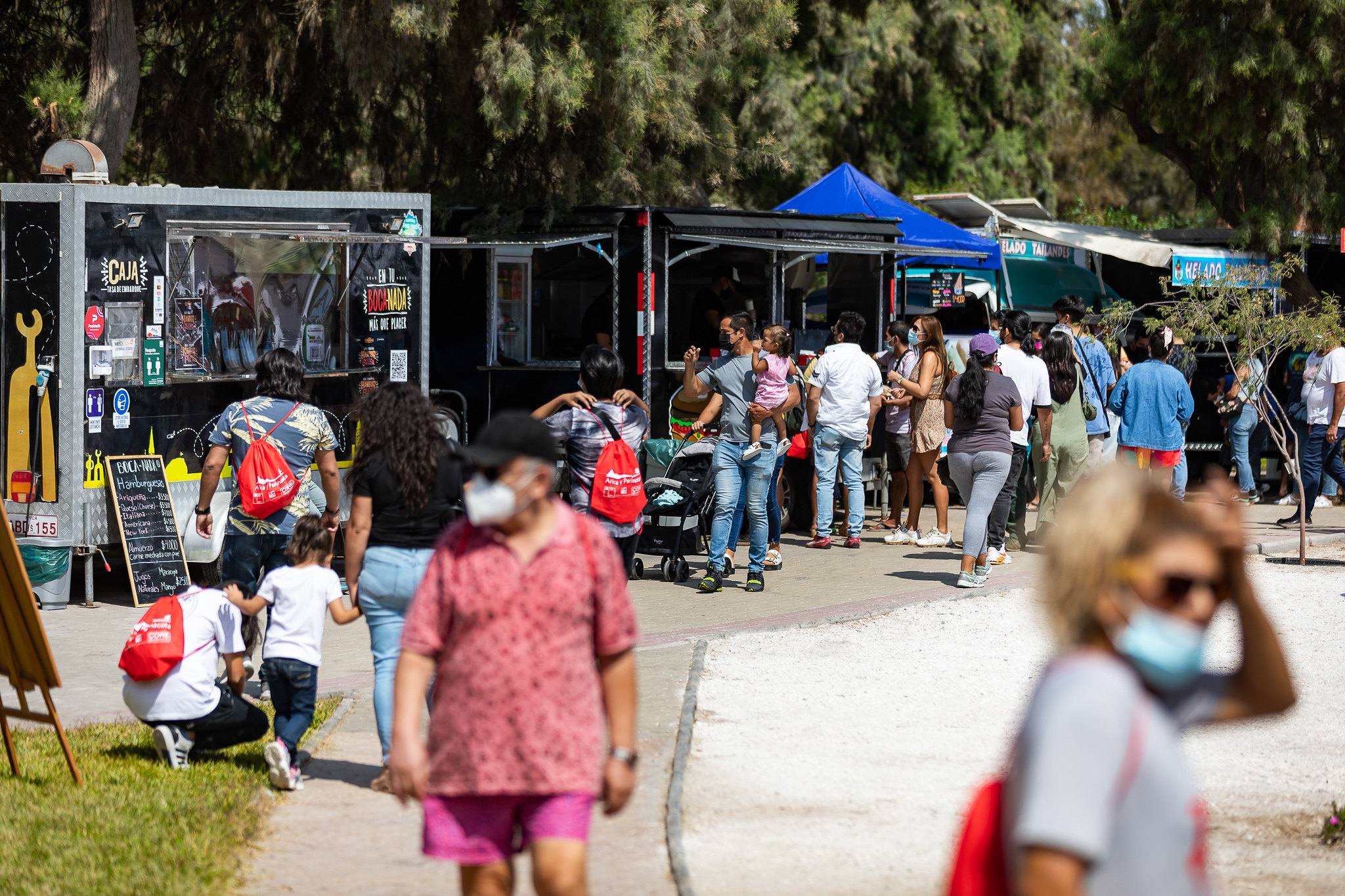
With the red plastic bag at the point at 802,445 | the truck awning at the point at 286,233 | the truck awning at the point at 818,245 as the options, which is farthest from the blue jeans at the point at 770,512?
the truck awning at the point at 286,233

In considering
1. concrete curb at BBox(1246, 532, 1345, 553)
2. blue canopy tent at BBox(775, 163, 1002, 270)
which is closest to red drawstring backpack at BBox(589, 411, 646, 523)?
concrete curb at BBox(1246, 532, 1345, 553)

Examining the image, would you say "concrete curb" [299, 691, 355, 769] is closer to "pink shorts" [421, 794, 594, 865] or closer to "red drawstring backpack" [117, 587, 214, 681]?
"red drawstring backpack" [117, 587, 214, 681]

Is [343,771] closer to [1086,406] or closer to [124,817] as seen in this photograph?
[124,817]

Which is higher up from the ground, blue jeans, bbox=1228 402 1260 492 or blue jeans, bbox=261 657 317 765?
blue jeans, bbox=1228 402 1260 492

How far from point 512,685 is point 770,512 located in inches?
308

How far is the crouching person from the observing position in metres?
6.10

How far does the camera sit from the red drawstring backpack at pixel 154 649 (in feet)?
19.7

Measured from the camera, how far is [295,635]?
599 centimetres

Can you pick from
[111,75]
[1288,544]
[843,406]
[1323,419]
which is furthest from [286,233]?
[1323,419]

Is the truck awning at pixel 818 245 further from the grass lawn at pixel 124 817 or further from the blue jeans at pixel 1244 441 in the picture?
the grass lawn at pixel 124 817

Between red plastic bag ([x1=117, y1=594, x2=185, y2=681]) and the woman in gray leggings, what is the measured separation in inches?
223

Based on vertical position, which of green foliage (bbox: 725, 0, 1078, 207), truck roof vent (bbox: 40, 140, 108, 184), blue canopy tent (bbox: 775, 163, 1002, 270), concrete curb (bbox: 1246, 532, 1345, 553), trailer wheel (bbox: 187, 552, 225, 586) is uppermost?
green foliage (bbox: 725, 0, 1078, 207)

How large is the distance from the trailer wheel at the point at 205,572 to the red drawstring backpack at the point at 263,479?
2.98 m

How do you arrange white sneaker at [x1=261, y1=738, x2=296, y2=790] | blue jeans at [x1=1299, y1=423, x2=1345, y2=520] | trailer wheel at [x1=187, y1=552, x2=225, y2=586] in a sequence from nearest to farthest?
white sneaker at [x1=261, y1=738, x2=296, y2=790] < trailer wheel at [x1=187, y1=552, x2=225, y2=586] < blue jeans at [x1=1299, y1=423, x2=1345, y2=520]
